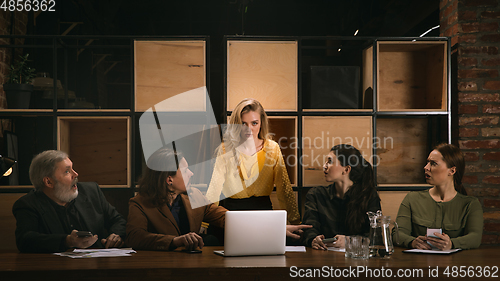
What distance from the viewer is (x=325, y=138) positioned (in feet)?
10.5

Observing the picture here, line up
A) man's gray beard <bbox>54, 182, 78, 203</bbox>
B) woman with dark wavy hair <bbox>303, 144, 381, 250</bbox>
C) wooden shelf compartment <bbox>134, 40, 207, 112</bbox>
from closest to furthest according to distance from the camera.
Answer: man's gray beard <bbox>54, 182, 78, 203</bbox> < woman with dark wavy hair <bbox>303, 144, 381, 250</bbox> < wooden shelf compartment <bbox>134, 40, 207, 112</bbox>

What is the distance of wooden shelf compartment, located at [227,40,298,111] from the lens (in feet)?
10.4

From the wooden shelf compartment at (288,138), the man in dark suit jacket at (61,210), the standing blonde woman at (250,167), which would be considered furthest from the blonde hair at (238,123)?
the man in dark suit jacket at (61,210)

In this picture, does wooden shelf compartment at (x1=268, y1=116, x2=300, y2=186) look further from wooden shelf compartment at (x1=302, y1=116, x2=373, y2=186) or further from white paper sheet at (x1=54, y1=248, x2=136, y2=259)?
white paper sheet at (x1=54, y1=248, x2=136, y2=259)

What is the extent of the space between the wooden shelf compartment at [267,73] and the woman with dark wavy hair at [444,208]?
3.84 feet

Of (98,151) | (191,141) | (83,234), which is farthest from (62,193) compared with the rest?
(191,141)

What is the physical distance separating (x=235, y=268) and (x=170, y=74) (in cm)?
198

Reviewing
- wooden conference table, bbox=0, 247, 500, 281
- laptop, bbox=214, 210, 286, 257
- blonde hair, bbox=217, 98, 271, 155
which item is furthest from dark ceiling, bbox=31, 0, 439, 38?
wooden conference table, bbox=0, 247, 500, 281

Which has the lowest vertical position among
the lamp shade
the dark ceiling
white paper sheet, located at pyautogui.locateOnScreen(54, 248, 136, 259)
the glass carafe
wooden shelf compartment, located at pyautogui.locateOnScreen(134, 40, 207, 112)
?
white paper sheet, located at pyautogui.locateOnScreen(54, 248, 136, 259)

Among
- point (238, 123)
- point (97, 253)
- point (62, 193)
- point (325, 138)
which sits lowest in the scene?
point (97, 253)

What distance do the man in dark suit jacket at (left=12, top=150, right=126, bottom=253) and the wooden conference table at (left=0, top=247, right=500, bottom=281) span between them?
1.19 ft

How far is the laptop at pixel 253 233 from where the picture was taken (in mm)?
1828

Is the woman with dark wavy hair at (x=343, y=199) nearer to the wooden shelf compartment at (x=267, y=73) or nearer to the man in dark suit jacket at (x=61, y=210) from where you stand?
the wooden shelf compartment at (x=267, y=73)

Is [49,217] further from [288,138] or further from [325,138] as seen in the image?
[325,138]
